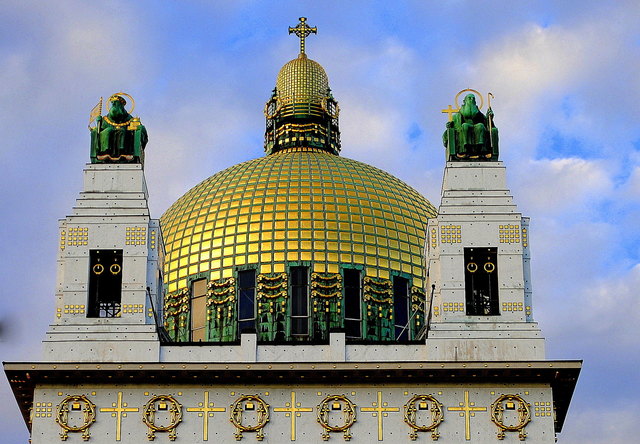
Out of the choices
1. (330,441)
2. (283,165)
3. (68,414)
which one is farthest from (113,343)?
(283,165)

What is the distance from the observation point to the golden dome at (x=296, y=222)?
7712 cm

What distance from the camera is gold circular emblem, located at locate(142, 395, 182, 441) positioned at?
6488 centimetres

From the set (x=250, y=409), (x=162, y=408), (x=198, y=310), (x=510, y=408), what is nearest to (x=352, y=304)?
(x=198, y=310)

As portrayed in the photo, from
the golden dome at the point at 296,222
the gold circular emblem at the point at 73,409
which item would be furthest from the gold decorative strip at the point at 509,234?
the gold circular emblem at the point at 73,409

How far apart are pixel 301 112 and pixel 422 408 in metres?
23.7

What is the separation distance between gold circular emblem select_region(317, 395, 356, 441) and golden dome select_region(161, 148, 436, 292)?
11531 mm

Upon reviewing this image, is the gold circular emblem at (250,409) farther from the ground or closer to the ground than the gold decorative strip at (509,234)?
closer to the ground

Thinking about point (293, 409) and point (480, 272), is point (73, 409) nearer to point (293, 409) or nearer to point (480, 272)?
point (293, 409)

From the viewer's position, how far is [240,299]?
7594 cm

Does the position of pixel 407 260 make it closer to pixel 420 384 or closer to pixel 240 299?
pixel 240 299

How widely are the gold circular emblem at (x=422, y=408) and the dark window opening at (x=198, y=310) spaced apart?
1226 centimetres

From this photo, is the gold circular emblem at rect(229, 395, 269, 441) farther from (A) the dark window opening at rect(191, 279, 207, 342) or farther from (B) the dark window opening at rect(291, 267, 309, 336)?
(A) the dark window opening at rect(191, 279, 207, 342)

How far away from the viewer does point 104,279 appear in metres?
68.2

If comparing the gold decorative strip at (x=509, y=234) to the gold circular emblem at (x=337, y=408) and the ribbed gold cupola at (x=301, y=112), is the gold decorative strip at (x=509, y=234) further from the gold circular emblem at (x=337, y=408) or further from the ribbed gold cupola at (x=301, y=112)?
the ribbed gold cupola at (x=301, y=112)
